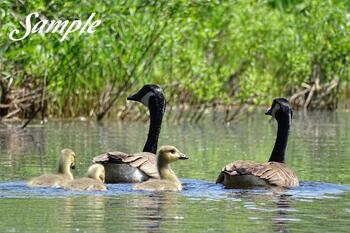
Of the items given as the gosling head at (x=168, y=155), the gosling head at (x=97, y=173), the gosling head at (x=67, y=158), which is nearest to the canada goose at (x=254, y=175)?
the gosling head at (x=168, y=155)

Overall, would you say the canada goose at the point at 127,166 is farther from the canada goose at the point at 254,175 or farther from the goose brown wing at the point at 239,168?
the goose brown wing at the point at 239,168

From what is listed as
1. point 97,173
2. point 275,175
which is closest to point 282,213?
point 275,175

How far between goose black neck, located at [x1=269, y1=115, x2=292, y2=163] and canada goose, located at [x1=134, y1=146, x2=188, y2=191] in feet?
4.74

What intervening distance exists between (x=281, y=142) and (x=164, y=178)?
6.47 feet

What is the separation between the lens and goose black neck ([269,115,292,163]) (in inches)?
583

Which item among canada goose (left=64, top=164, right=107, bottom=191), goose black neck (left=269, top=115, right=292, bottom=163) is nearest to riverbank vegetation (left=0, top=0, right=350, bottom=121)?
goose black neck (left=269, top=115, right=292, bottom=163)

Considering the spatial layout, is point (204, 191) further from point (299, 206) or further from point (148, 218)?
point (148, 218)

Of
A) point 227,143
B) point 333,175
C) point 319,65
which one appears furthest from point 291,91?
point 333,175

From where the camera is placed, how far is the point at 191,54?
28203 mm

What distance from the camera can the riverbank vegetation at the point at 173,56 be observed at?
76.5 ft

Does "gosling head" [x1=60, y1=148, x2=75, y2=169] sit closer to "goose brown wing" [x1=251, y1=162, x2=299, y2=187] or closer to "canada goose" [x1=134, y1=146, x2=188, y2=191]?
"canada goose" [x1=134, y1=146, x2=188, y2=191]

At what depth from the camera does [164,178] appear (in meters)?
13.4

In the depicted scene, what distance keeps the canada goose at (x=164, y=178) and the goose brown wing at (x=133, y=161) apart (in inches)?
12.8

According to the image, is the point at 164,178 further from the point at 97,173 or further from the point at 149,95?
the point at 149,95
